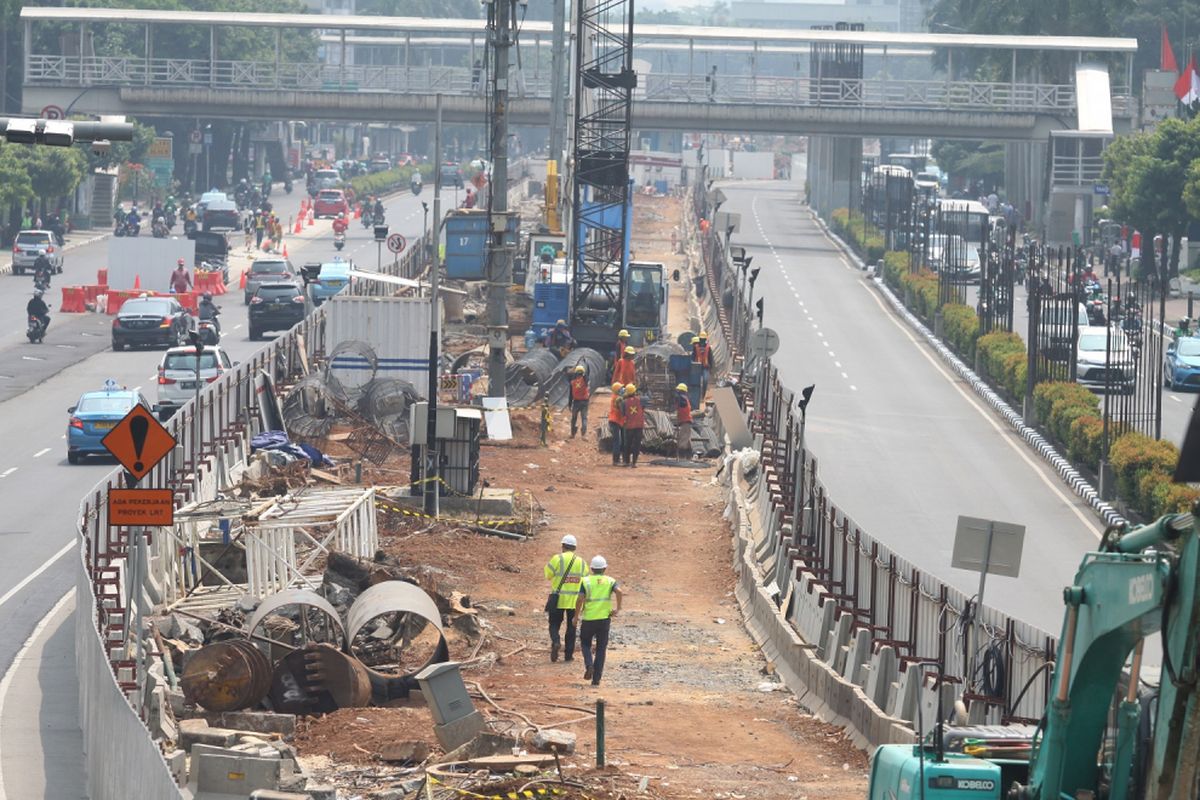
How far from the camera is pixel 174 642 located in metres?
23.5

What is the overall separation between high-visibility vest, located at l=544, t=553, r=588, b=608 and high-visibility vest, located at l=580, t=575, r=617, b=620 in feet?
2.40

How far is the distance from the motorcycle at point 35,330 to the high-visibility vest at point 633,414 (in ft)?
76.3

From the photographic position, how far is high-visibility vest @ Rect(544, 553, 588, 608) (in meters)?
23.9

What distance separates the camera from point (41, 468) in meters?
38.9

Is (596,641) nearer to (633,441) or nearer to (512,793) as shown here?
(512,793)

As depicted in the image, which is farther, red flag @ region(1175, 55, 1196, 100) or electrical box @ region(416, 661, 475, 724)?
red flag @ region(1175, 55, 1196, 100)

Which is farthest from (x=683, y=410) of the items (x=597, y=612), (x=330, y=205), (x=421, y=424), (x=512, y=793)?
(x=330, y=205)

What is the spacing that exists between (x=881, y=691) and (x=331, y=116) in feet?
256

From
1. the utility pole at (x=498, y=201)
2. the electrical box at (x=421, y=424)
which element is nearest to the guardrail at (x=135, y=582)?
the electrical box at (x=421, y=424)

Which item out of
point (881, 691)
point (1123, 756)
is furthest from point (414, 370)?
point (1123, 756)

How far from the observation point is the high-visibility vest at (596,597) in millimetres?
23062

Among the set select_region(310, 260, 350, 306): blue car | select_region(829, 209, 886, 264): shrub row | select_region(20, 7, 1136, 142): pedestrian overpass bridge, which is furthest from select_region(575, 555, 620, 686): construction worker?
select_region(20, 7, 1136, 142): pedestrian overpass bridge

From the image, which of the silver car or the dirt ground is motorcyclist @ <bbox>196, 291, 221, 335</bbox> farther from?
the dirt ground

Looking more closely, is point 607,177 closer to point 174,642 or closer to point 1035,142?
point 174,642
